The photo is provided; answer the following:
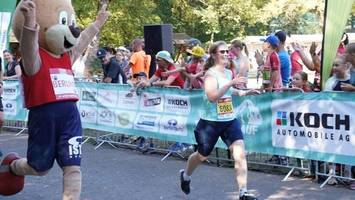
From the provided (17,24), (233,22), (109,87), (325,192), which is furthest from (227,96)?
(233,22)

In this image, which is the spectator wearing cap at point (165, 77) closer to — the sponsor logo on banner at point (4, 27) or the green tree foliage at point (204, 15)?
the sponsor logo on banner at point (4, 27)

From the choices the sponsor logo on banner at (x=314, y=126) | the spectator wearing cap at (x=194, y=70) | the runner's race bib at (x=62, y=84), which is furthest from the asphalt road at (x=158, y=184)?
the runner's race bib at (x=62, y=84)

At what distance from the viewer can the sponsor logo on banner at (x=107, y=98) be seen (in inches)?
425

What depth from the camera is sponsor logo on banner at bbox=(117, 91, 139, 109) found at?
10336 millimetres

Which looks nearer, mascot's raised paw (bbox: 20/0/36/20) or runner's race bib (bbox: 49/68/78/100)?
mascot's raised paw (bbox: 20/0/36/20)

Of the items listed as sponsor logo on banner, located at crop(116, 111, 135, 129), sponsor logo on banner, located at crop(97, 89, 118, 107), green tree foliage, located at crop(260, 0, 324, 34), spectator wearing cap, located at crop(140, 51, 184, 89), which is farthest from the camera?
green tree foliage, located at crop(260, 0, 324, 34)

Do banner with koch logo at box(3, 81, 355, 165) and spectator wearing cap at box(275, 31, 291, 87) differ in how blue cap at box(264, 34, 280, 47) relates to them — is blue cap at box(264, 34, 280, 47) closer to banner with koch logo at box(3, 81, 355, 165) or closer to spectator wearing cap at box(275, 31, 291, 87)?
spectator wearing cap at box(275, 31, 291, 87)

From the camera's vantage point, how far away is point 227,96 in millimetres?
6625

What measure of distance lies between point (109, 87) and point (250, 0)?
97.4ft

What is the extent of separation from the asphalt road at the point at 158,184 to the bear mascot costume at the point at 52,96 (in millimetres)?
1895

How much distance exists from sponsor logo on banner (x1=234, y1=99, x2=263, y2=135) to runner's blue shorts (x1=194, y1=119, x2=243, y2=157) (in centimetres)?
171

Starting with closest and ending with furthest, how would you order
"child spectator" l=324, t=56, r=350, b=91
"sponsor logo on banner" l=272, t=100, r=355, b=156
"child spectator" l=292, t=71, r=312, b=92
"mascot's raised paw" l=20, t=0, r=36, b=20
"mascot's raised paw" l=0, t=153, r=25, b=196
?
"mascot's raised paw" l=20, t=0, r=36, b=20
"mascot's raised paw" l=0, t=153, r=25, b=196
"sponsor logo on banner" l=272, t=100, r=355, b=156
"child spectator" l=324, t=56, r=350, b=91
"child spectator" l=292, t=71, r=312, b=92

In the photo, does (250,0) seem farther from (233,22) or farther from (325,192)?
(325,192)

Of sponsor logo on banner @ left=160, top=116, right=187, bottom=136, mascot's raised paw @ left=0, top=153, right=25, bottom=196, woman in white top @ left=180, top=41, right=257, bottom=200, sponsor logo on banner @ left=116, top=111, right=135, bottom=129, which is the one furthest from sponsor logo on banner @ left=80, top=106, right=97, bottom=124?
mascot's raised paw @ left=0, top=153, right=25, bottom=196
